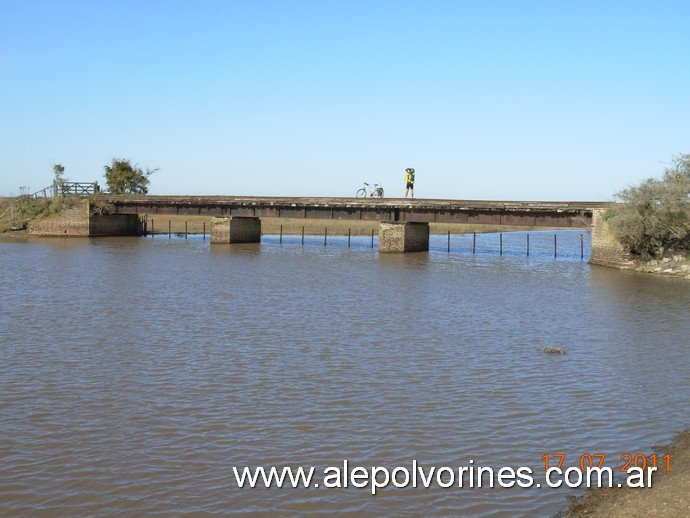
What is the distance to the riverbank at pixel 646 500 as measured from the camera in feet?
24.7

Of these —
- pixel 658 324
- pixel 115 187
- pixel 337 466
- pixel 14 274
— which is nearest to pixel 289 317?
pixel 658 324

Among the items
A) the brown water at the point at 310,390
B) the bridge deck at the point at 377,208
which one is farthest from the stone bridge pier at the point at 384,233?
the brown water at the point at 310,390

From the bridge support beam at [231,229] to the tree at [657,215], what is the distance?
27.8 metres

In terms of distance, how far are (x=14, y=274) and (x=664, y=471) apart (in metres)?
29.5

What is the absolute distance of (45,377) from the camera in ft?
44.8

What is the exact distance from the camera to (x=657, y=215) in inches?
1475

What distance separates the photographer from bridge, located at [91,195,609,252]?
44125mm

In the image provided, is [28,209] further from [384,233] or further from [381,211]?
[384,233]

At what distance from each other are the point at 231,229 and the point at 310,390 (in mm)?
43583

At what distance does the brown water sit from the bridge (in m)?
16.3

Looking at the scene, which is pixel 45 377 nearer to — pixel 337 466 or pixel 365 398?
pixel 365 398

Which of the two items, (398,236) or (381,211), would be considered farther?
(381,211)

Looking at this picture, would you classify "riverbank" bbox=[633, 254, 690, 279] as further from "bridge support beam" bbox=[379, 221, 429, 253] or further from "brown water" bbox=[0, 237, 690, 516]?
"bridge support beam" bbox=[379, 221, 429, 253]

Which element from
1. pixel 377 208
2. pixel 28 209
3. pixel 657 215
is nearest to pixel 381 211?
pixel 377 208
